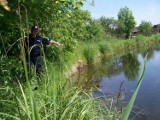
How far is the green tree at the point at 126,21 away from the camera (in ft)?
232

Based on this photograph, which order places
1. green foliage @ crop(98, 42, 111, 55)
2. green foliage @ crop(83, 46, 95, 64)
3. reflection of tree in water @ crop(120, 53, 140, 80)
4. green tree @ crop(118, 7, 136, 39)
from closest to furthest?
reflection of tree in water @ crop(120, 53, 140, 80), green foliage @ crop(83, 46, 95, 64), green foliage @ crop(98, 42, 111, 55), green tree @ crop(118, 7, 136, 39)

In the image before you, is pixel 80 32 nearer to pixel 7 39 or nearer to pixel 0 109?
pixel 7 39

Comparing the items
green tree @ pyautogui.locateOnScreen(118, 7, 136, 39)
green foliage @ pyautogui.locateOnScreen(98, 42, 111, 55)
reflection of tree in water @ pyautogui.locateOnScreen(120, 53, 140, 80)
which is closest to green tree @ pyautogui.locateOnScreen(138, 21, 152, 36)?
green tree @ pyautogui.locateOnScreen(118, 7, 136, 39)

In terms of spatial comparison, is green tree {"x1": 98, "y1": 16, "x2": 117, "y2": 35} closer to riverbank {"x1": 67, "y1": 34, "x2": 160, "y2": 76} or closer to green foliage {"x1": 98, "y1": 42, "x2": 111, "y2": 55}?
riverbank {"x1": 67, "y1": 34, "x2": 160, "y2": 76}

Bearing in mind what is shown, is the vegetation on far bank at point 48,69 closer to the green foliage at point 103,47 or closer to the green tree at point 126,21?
the green foliage at point 103,47

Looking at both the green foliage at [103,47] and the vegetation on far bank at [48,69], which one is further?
the green foliage at [103,47]

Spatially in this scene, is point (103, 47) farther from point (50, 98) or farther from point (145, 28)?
point (145, 28)

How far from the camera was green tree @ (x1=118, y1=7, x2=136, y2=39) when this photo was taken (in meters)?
70.7

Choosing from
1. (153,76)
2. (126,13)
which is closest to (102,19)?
(126,13)

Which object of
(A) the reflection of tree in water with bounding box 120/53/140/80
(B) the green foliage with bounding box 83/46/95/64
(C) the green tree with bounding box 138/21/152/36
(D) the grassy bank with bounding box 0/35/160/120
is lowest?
(A) the reflection of tree in water with bounding box 120/53/140/80

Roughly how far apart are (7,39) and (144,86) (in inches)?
272

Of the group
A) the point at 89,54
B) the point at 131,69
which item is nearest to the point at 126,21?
the point at 89,54

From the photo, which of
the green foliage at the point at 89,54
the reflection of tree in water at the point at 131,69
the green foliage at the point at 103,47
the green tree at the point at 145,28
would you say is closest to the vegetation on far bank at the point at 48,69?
the green foliage at the point at 89,54

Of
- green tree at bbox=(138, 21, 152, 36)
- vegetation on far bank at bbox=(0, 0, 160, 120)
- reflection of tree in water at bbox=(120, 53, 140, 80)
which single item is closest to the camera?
vegetation on far bank at bbox=(0, 0, 160, 120)
